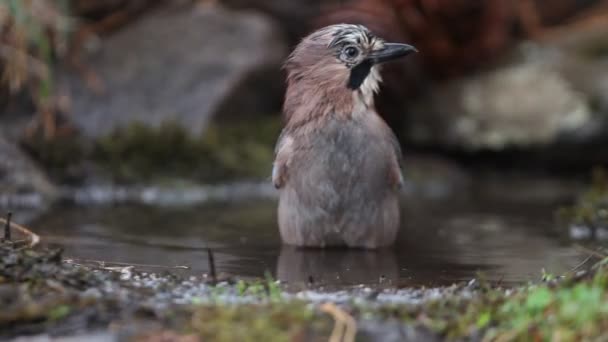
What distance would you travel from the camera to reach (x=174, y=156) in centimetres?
920

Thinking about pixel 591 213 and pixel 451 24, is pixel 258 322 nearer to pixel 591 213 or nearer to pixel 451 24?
pixel 591 213

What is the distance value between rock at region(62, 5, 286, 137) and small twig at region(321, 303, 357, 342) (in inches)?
244

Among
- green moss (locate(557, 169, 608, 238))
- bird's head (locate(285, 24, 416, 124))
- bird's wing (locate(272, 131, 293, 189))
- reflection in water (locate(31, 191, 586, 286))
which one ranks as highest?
bird's head (locate(285, 24, 416, 124))

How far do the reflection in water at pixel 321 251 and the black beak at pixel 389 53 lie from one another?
1.14 m

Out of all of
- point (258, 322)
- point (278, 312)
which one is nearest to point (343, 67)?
point (278, 312)

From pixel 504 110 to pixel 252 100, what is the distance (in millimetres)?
2701

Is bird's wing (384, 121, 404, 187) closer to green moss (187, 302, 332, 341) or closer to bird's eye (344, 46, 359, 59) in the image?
bird's eye (344, 46, 359, 59)

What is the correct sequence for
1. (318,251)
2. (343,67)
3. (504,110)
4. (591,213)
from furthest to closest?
(504,110), (591,213), (343,67), (318,251)

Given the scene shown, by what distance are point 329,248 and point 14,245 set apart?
2.26 metres

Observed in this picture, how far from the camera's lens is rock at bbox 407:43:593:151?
10.6 meters

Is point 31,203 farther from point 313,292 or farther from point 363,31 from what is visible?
point 313,292

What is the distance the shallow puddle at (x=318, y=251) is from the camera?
16.9ft

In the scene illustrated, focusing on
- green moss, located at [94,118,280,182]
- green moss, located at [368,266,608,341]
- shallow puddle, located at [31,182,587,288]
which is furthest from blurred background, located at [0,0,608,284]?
green moss, located at [368,266,608,341]

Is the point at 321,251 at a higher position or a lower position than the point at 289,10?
lower
